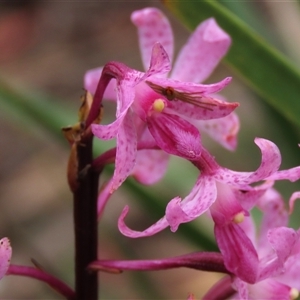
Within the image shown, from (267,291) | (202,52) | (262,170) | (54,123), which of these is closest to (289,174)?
(262,170)

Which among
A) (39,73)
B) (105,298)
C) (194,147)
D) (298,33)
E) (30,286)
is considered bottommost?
(30,286)

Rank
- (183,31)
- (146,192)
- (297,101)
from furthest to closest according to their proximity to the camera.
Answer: (183,31) → (146,192) → (297,101)

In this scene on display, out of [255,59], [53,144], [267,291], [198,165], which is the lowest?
[53,144]

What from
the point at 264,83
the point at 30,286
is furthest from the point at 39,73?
the point at 264,83

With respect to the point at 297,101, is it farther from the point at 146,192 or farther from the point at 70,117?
the point at 70,117

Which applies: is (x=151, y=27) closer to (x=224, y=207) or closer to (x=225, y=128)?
(x=225, y=128)

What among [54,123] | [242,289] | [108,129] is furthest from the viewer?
[54,123]

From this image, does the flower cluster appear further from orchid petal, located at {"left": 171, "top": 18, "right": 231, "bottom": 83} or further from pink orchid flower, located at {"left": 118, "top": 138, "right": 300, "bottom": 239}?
orchid petal, located at {"left": 171, "top": 18, "right": 231, "bottom": 83}

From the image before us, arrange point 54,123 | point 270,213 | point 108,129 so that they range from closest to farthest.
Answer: point 108,129, point 270,213, point 54,123
